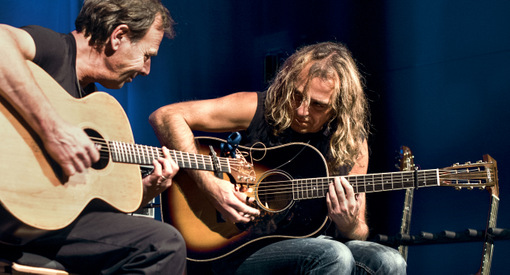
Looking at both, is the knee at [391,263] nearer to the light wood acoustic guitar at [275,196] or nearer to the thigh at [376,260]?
the thigh at [376,260]

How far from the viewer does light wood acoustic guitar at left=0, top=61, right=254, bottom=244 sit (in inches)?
54.7

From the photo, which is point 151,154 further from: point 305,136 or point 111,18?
point 305,136

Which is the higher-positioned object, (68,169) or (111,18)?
(111,18)

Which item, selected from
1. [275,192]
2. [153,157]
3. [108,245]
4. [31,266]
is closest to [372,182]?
[275,192]

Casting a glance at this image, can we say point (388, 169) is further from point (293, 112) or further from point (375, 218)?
point (293, 112)

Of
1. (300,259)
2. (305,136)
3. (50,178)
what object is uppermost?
Result: (50,178)

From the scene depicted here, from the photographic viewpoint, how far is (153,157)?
6.20 feet

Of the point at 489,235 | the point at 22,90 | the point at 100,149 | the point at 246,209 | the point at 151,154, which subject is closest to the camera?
the point at 22,90

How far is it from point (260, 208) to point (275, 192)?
0.34 ft

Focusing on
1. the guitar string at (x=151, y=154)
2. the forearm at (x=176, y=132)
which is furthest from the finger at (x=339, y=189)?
the forearm at (x=176, y=132)

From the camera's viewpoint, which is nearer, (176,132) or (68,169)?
(68,169)

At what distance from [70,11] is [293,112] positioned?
1.49 meters

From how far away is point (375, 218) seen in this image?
3.50 meters

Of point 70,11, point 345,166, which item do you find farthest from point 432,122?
point 70,11
